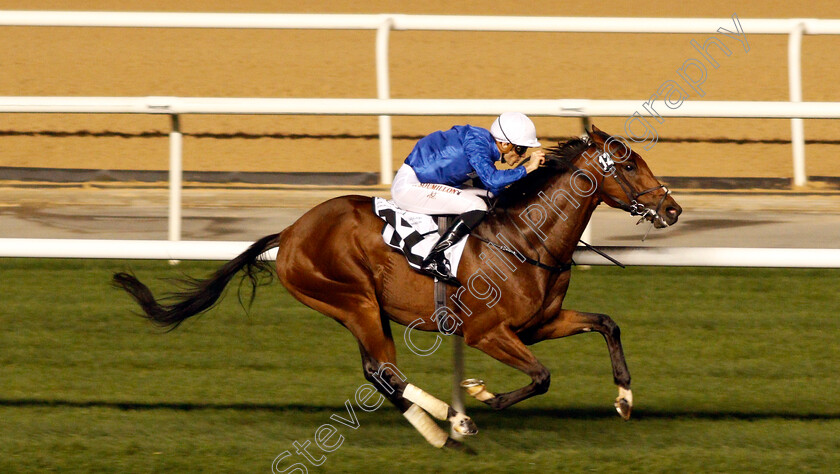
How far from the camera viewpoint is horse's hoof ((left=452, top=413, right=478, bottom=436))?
4.17 m

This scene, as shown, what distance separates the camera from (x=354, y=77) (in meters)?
15.2

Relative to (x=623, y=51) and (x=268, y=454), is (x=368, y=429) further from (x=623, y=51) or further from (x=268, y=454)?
(x=623, y=51)

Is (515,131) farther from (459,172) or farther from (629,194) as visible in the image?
(629,194)

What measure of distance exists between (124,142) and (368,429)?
932 cm

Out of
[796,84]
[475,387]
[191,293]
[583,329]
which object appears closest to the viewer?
[475,387]

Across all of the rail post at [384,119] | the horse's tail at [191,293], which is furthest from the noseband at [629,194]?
the rail post at [384,119]

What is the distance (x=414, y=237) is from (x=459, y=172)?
1.01 feet

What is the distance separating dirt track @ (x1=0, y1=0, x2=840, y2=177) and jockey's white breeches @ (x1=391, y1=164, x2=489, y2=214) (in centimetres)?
743

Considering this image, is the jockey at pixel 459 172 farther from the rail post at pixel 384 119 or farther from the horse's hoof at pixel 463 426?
the rail post at pixel 384 119

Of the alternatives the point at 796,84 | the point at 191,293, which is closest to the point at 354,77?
the point at 796,84

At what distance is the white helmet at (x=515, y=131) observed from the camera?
433 cm

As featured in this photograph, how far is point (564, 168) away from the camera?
434 centimetres

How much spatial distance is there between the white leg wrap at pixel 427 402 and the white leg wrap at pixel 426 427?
0.03 metres

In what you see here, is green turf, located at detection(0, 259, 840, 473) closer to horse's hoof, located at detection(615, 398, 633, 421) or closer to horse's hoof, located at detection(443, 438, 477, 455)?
horse's hoof, located at detection(443, 438, 477, 455)
